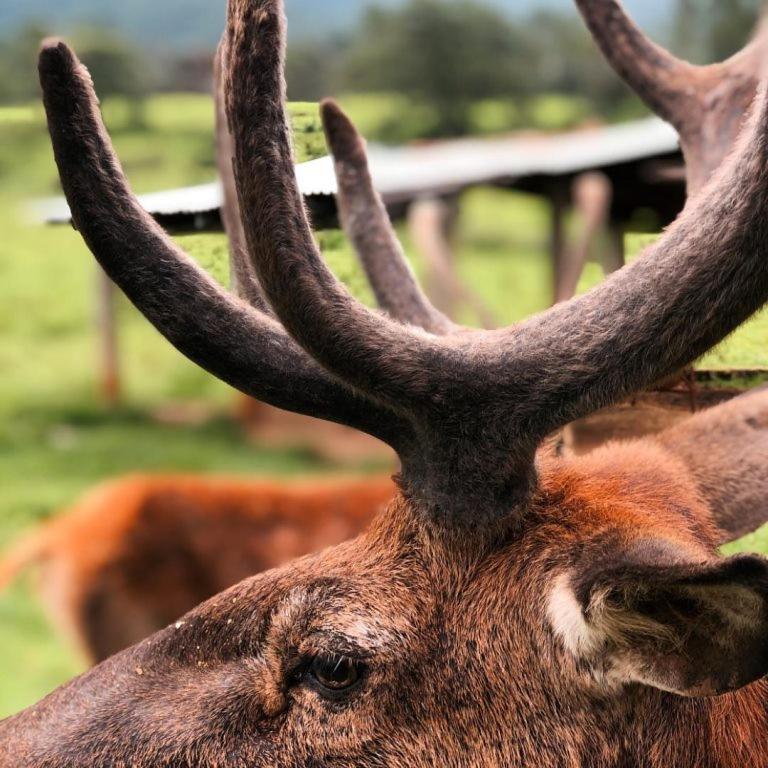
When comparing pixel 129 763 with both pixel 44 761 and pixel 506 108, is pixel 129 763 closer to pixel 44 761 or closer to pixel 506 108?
pixel 44 761

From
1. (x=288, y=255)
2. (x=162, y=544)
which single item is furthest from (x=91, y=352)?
(x=288, y=255)

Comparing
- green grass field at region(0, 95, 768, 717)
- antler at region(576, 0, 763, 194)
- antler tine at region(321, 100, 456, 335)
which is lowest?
green grass field at region(0, 95, 768, 717)

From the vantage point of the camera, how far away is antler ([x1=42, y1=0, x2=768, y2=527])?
192 centimetres

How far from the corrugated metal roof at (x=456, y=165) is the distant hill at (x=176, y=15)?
1.10 metres

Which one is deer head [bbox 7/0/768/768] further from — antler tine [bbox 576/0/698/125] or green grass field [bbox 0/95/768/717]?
antler tine [bbox 576/0/698/125]

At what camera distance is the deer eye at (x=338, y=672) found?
7.35 ft

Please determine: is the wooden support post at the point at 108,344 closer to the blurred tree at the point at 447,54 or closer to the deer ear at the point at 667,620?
the blurred tree at the point at 447,54

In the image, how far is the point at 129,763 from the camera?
2268 millimetres

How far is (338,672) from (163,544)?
412 cm

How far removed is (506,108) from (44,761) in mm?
18707

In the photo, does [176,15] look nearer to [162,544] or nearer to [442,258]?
[442,258]

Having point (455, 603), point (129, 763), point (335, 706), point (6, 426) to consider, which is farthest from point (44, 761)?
point (6, 426)

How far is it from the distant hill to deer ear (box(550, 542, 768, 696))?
5.85 m

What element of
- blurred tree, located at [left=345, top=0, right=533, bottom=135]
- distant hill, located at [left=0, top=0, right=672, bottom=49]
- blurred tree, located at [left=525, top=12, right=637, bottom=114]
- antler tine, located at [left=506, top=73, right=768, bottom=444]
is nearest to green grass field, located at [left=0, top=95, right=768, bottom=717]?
antler tine, located at [left=506, top=73, right=768, bottom=444]
